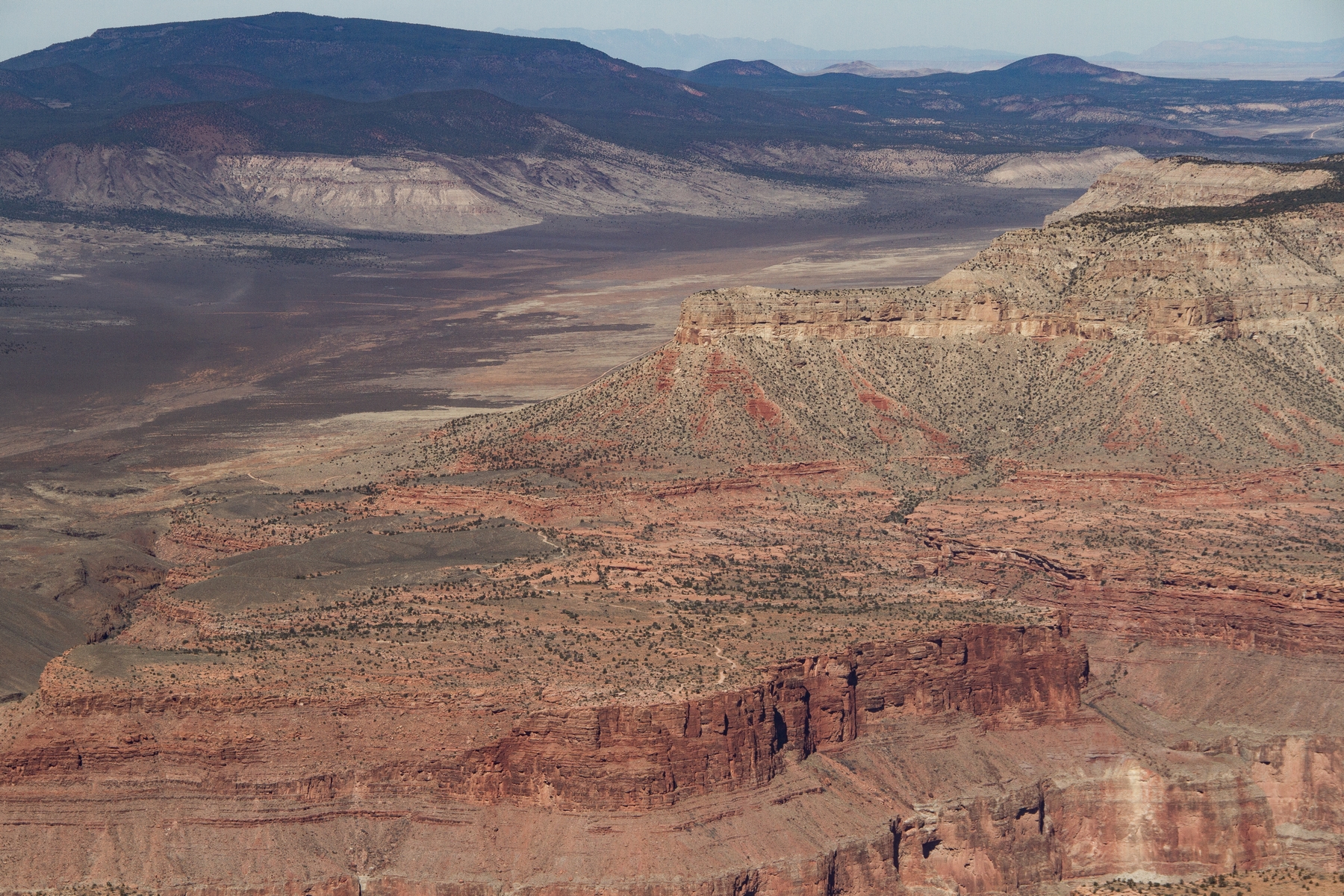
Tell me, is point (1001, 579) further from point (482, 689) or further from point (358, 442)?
point (358, 442)

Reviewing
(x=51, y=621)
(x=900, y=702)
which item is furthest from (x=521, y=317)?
(x=900, y=702)

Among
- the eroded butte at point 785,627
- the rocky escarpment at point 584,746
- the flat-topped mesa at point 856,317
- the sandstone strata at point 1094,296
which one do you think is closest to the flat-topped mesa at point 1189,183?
the sandstone strata at point 1094,296

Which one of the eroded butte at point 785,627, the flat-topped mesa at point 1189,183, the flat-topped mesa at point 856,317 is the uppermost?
the flat-topped mesa at point 1189,183

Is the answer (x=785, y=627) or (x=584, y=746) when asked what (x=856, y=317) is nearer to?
(x=785, y=627)

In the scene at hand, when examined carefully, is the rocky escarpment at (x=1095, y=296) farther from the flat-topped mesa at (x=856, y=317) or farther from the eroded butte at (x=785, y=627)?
the eroded butte at (x=785, y=627)

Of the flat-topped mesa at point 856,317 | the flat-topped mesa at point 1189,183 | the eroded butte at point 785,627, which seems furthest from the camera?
the flat-topped mesa at point 1189,183

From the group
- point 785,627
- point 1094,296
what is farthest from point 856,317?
A: point 785,627

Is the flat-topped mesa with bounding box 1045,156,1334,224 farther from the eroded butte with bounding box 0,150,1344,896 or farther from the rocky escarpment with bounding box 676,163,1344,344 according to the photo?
the eroded butte with bounding box 0,150,1344,896

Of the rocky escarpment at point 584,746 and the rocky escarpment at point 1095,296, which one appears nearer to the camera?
the rocky escarpment at point 584,746
